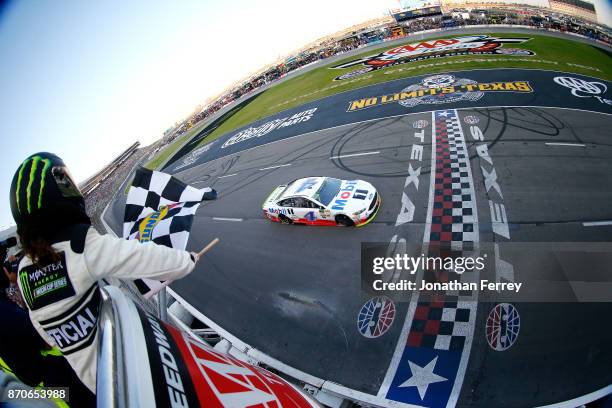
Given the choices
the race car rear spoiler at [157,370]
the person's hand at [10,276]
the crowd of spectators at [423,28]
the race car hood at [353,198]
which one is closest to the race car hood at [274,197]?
the race car hood at [353,198]

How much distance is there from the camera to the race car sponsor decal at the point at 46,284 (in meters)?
1.54

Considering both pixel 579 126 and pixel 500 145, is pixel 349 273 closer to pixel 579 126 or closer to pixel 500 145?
pixel 500 145

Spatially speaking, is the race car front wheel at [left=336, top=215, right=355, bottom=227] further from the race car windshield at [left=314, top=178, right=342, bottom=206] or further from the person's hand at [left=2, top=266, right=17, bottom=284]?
the person's hand at [left=2, top=266, right=17, bottom=284]

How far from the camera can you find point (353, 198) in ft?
31.5

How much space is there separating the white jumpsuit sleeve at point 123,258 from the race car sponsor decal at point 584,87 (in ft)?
58.8

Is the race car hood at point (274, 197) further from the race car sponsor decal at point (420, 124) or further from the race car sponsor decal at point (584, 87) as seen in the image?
the race car sponsor decal at point (584, 87)

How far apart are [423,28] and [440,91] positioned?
22.2m

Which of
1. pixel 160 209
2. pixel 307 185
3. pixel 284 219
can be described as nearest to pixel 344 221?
pixel 307 185

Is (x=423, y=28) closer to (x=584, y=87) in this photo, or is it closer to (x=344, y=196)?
(x=584, y=87)

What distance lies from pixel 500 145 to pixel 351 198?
610 cm

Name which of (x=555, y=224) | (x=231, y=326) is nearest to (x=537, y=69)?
(x=555, y=224)

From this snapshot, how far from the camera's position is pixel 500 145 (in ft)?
37.5

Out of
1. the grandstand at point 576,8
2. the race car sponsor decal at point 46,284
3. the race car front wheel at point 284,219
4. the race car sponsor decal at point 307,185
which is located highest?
the grandstand at point 576,8

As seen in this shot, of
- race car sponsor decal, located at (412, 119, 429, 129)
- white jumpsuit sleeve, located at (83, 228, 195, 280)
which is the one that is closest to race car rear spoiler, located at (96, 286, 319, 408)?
white jumpsuit sleeve, located at (83, 228, 195, 280)
